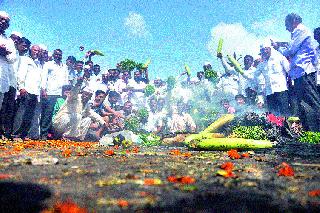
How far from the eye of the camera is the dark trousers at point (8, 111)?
10.8 meters

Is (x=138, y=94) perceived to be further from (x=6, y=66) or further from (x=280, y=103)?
(x=6, y=66)

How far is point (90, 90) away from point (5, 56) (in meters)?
3.90

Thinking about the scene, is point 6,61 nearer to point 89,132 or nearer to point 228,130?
point 89,132

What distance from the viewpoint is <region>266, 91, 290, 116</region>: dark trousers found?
13641 millimetres

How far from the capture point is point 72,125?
13109mm

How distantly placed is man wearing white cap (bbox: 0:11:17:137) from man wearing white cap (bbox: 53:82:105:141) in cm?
267

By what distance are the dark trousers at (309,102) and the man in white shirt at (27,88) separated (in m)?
10.6

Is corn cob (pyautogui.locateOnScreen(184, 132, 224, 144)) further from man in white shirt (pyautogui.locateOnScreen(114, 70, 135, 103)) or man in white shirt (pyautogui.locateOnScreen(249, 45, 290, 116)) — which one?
man in white shirt (pyautogui.locateOnScreen(114, 70, 135, 103))

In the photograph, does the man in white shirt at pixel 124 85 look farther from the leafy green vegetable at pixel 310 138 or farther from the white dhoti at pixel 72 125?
the leafy green vegetable at pixel 310 138

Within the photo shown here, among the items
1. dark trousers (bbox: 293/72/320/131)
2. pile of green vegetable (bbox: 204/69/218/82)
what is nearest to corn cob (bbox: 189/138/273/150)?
dark trousers (bbox: 293/72/320/131)

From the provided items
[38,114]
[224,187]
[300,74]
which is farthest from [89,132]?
[224,187]

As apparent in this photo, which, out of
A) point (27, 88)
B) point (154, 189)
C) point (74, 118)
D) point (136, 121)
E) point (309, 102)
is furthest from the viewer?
point (136, 121)

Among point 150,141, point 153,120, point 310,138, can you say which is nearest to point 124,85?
point 153,120

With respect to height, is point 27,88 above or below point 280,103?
above
